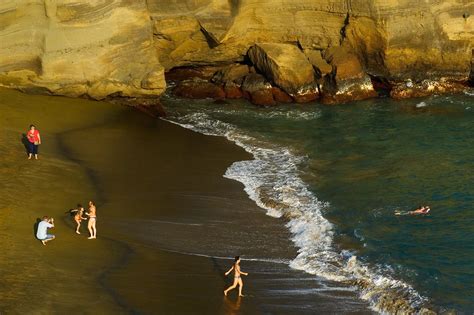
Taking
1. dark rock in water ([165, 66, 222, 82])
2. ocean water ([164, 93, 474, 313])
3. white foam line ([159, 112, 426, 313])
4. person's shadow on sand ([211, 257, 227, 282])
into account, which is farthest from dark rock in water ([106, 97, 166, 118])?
person's shadow on sand ([211, 257, 227, 282])

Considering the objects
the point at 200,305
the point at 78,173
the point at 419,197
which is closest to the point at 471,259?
the point at 419,197

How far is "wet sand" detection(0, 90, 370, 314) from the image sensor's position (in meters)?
15.0

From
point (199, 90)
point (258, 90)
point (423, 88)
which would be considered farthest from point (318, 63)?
point (199, 90)

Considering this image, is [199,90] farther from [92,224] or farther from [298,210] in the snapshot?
[92,224]

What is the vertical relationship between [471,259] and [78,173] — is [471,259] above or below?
below

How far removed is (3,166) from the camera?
869 inches

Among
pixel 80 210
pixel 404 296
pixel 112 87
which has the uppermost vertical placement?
pixel 112 87

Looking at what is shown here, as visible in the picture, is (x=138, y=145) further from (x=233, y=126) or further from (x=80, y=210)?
(x=80, y=210)

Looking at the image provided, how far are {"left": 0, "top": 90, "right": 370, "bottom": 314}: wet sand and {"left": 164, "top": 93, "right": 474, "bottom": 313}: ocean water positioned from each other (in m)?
0.83

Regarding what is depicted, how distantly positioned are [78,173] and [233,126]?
9.11m

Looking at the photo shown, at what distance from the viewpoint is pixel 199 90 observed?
35.3 m

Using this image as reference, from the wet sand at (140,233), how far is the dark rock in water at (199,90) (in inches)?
264

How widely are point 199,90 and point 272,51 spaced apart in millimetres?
4157

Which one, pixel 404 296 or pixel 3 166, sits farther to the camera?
pixel 3 166
